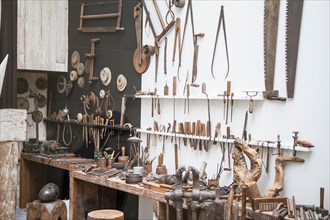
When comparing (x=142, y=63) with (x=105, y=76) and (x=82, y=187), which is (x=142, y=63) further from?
(x=82, y=187)

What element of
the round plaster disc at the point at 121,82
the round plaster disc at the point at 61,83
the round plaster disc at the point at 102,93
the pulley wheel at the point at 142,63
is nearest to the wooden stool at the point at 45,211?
the pulley wheel at the point at 142,63

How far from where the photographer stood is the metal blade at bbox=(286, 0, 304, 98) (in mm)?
3666

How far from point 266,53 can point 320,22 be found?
1.80 feet

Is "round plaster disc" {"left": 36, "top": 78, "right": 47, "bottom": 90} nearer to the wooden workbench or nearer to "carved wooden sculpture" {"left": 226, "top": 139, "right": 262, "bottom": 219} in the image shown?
the wooden workbench

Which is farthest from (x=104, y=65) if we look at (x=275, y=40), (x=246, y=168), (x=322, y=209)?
(x=322, y=209)

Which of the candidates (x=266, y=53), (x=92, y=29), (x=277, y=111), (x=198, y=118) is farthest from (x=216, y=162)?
(x=92, y=29)

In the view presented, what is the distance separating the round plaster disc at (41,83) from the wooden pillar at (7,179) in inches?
117

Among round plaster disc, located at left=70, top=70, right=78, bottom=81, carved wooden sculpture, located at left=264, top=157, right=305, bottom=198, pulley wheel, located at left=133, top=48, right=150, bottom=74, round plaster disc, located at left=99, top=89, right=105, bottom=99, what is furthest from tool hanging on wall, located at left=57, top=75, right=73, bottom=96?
carved wooden sculpture, located at left=264, top=157, right=305, bottom=198

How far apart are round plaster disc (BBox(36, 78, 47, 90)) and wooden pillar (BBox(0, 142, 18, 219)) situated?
9.77ft

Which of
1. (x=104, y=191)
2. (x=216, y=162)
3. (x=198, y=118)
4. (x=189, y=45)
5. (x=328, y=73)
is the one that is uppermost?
(x=189, y=45)

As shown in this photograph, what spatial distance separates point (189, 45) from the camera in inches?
185

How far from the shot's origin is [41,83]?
6.84m

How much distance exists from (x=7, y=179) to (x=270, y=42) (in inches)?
104

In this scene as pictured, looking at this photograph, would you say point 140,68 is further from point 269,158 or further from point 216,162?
point 269,158
